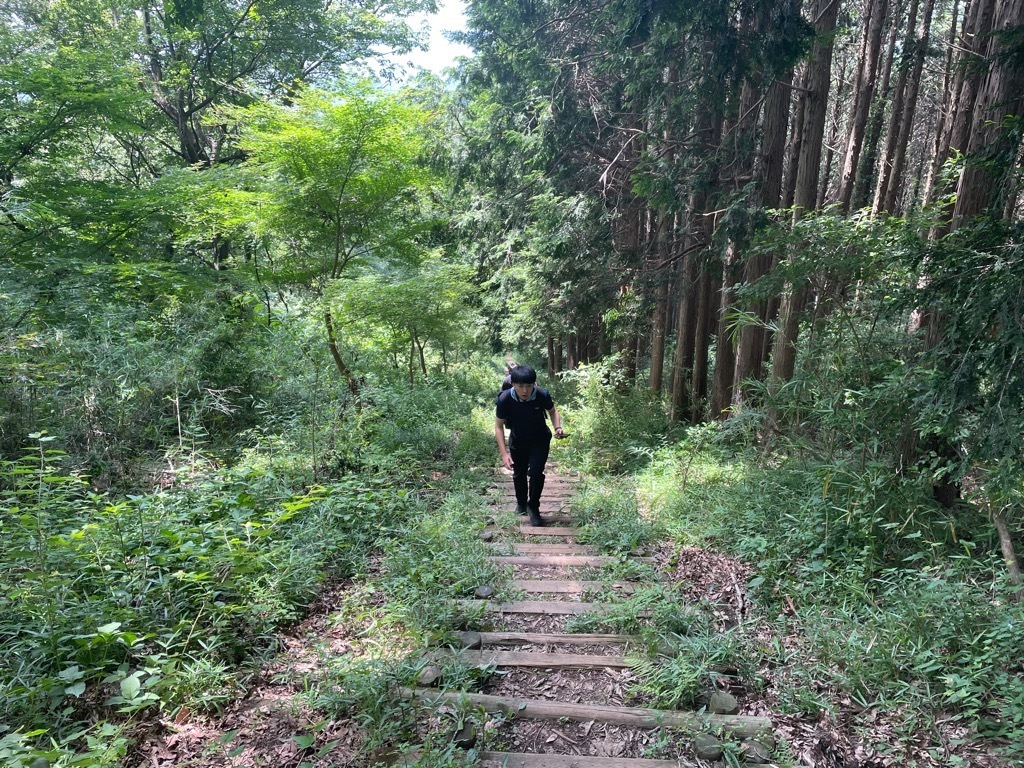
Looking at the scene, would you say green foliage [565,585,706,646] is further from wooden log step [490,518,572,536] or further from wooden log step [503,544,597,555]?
wooden log step [490,518,572,536]

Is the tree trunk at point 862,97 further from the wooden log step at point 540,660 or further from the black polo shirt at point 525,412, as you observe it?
the wooden log step at point 540,660

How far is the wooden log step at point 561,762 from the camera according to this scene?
2340 mm

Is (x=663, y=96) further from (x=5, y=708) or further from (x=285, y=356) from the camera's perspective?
(x=5, y=708)

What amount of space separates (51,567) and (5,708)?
1083 mm

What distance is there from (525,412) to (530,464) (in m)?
0.62

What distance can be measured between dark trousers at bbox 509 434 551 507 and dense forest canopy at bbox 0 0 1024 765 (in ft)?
5.42

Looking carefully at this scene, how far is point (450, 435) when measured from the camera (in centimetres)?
922

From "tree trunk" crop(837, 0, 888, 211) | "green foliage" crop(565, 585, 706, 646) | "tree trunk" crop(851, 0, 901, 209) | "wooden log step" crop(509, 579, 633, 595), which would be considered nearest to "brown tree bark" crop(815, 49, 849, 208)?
"tree trunk" crop(851, 0, 901, 209)

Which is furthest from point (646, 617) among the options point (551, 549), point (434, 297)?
point (434, 297)

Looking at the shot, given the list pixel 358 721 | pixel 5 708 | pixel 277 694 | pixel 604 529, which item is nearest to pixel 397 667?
pixel 358 721

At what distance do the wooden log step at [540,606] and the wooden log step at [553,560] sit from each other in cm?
68

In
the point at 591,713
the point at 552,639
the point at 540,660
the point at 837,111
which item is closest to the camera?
the point at 591,713

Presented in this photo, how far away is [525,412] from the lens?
538cm

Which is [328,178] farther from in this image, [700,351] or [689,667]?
[689,667]
